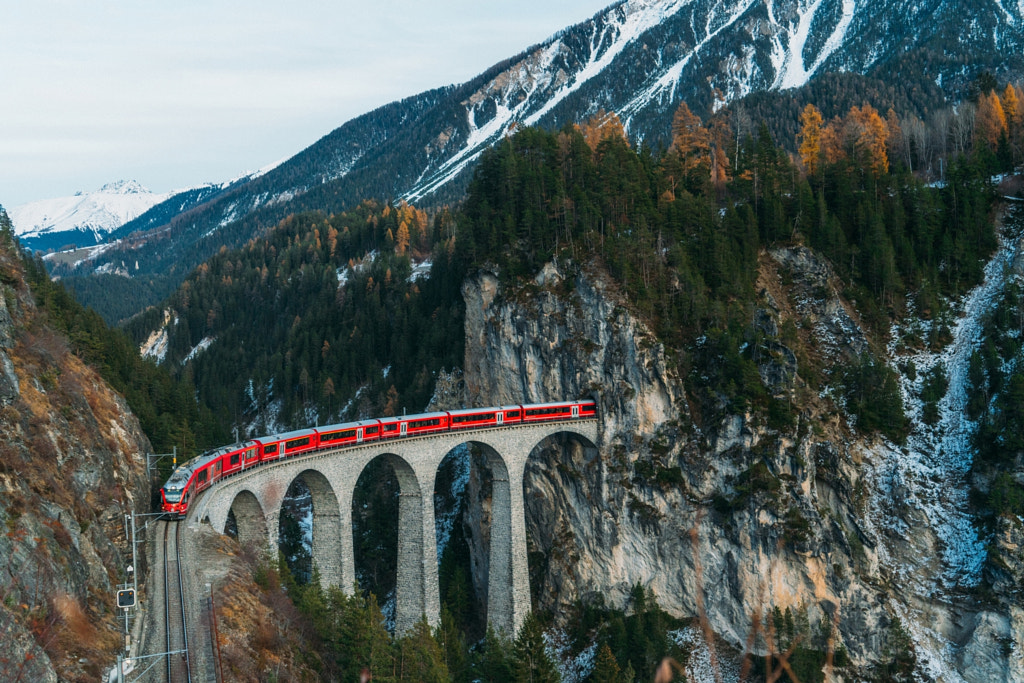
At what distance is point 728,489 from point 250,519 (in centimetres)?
3603

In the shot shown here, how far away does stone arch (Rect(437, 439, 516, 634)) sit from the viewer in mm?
61156

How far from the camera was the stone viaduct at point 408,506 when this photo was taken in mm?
48406

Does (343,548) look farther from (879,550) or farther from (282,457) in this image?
(879,550)

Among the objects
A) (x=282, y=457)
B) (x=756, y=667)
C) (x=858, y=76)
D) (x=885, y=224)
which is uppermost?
(x=858, y=76)

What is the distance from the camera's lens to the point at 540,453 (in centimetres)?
6875

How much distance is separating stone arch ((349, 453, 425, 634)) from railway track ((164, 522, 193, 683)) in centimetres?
1831

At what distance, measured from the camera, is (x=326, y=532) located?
52656mm

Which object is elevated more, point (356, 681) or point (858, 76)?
point (858, 76)

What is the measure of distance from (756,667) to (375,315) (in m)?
81.2

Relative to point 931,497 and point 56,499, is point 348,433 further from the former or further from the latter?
point 931,497

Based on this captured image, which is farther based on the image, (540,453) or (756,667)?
(540,453)

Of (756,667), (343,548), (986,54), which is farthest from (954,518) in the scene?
(986,54)

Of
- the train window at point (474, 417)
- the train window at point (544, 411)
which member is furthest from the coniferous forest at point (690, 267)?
the train window at point (474, 417)

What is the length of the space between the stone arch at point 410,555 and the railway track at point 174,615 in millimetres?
18309
